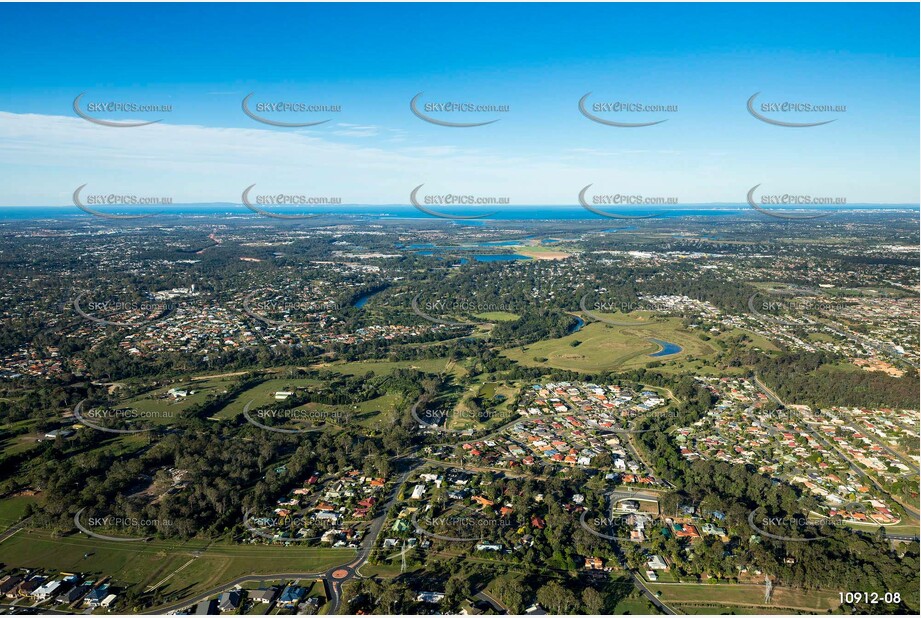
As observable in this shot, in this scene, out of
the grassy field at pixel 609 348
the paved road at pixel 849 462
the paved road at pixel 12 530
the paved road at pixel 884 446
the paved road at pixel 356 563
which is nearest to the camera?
the paved road at pixel 356 563

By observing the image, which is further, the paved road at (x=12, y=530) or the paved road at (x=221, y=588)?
the paved road at (x=12, y=530)

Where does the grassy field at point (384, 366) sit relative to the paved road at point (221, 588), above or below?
above

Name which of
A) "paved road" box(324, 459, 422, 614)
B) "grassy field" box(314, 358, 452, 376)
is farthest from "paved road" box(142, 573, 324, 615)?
"grassy field" box(314, 358, 452, 376)

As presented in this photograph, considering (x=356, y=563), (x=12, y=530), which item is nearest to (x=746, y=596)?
(x=356, y=563)

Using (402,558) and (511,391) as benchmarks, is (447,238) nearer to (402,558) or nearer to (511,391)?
(511,391)

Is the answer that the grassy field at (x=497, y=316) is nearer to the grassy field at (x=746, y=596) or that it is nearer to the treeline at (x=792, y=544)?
the treeline at (x=792, y=544)

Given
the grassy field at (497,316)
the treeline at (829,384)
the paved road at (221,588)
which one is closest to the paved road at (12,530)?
the paved road at (221,588)

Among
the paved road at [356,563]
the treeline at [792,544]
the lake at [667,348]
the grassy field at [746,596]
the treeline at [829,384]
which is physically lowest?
the grassy field at [746,596]
